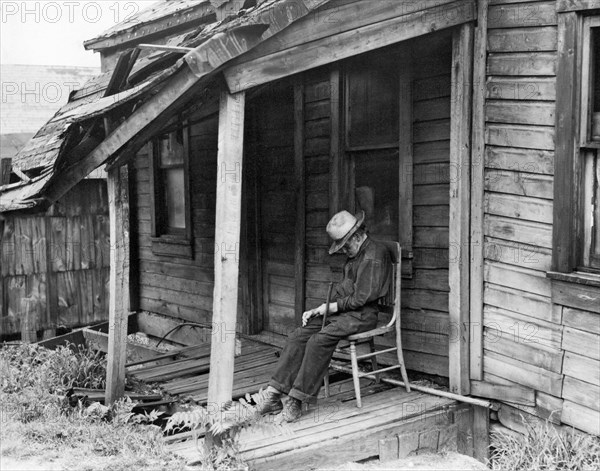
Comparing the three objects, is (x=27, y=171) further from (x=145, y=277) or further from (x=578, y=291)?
(x=578, y=291)

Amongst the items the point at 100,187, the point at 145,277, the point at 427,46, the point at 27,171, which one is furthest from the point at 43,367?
the point at 427,46

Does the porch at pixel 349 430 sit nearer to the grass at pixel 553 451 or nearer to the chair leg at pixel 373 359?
the chair leg at pixel 373 359

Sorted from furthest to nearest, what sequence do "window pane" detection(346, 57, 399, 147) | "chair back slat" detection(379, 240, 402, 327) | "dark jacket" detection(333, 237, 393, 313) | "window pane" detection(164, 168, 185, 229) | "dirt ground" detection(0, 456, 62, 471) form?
"window pane" detection(164, 168, 185, 229), "window pane" detection(346, 57, 399, 147), "chair back slat" detection(379, 240, 402, 327), "dark jacket" detection(333, 237, 393, 313), "dirt ground" detection(0, 456, 62, 471)

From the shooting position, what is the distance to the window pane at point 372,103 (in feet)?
20.0

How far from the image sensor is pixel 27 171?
6.39 metres

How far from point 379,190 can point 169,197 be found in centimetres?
427

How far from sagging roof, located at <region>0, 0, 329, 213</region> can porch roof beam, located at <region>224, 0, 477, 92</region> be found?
162mm

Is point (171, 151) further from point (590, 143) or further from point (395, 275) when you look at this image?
point (590, 143)

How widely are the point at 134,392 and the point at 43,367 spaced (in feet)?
3.78

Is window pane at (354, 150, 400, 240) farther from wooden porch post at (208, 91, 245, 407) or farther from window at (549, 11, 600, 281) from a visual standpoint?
wooden porch post at (208, 91, 245, 407)

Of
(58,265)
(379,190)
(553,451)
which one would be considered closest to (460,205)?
(379,190)

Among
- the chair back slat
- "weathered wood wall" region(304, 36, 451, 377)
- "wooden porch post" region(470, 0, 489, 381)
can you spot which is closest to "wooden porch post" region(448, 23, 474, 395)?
"wooden porch post" region(470, 0, 489, 381)

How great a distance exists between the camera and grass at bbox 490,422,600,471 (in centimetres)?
436

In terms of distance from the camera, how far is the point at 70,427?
520 centimetres
